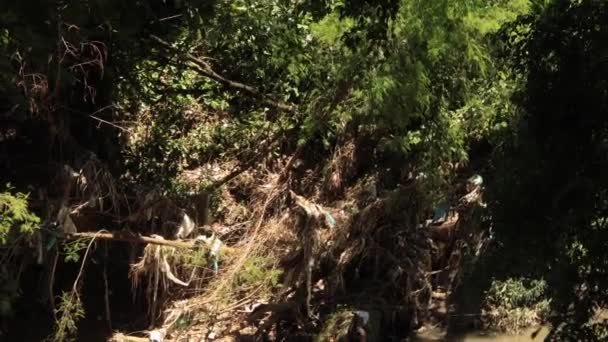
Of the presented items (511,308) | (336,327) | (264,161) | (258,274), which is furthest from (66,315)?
(511,308)

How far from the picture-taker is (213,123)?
1009cm

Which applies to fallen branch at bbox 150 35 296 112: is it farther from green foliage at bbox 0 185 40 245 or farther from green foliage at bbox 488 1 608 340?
green foliage at bbox 488 1 608 340

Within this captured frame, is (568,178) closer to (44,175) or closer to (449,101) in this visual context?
(449,101)

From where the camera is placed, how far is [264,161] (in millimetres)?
9133

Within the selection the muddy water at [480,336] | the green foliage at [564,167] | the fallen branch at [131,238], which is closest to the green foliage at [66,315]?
the fallen branch at [131,238]

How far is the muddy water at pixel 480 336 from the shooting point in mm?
8273

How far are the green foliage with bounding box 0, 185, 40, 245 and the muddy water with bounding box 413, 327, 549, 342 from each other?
4335mm

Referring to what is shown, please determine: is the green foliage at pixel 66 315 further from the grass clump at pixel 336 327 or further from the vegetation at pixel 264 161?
the grass clump at pixel 336 327

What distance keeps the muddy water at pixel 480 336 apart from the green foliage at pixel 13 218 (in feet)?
14.2

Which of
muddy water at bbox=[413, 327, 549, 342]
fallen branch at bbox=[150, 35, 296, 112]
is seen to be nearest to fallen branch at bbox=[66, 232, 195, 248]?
fallen branch at bbox=[150, 35, 296, 112]

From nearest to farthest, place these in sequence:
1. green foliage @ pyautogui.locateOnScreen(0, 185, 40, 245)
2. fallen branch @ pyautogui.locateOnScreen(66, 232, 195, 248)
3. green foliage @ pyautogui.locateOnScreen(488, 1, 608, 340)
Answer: green foliage @ pyautogui.locateOnScreen(488, 1, 608, 340) → green foliage @ pyautogui.locateOnScreen(0, 185, 40, 245) → fallen branch @ pyautogui.locateOnScreen(66, 232, 195, 248)

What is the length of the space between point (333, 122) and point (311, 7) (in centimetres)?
255

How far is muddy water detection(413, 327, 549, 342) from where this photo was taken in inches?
326

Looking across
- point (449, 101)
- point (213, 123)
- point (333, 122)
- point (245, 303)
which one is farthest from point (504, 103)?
point (213, 123)
